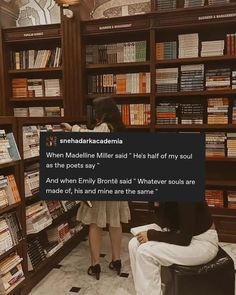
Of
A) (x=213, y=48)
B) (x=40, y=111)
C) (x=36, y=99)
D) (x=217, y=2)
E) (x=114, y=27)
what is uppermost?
(x=217, y=2)

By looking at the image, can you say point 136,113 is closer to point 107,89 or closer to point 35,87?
point 107,89

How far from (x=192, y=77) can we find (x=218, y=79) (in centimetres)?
25

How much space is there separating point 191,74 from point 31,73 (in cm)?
194

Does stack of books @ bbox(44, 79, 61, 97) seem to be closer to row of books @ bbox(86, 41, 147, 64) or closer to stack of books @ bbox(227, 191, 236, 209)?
row of books @ bbox(86, 41, 147, 64)

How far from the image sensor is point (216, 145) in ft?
10.9

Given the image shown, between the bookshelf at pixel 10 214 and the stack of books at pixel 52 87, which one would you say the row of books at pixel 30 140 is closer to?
the bookshelf at pixel 10 214

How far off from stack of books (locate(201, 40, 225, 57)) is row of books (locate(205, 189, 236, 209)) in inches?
54.8

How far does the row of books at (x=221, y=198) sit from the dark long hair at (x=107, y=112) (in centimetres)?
155

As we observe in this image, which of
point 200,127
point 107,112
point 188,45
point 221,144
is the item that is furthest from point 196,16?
point 107,112

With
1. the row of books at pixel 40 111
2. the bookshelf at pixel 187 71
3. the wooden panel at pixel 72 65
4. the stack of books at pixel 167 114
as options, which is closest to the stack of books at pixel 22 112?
the row of books at pixel 40 111

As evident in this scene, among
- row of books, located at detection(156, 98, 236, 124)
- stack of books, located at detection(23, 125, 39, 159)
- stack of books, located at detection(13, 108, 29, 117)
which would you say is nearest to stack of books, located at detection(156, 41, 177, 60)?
row of books, located at detection(156, 98, 236, 124)

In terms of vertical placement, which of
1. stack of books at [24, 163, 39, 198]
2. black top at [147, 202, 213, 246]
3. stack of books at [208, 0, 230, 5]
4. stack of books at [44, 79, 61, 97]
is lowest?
black top at [147, 202, 213, 246]

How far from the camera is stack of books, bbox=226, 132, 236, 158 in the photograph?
10.8 feet

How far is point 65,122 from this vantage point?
2.93m
